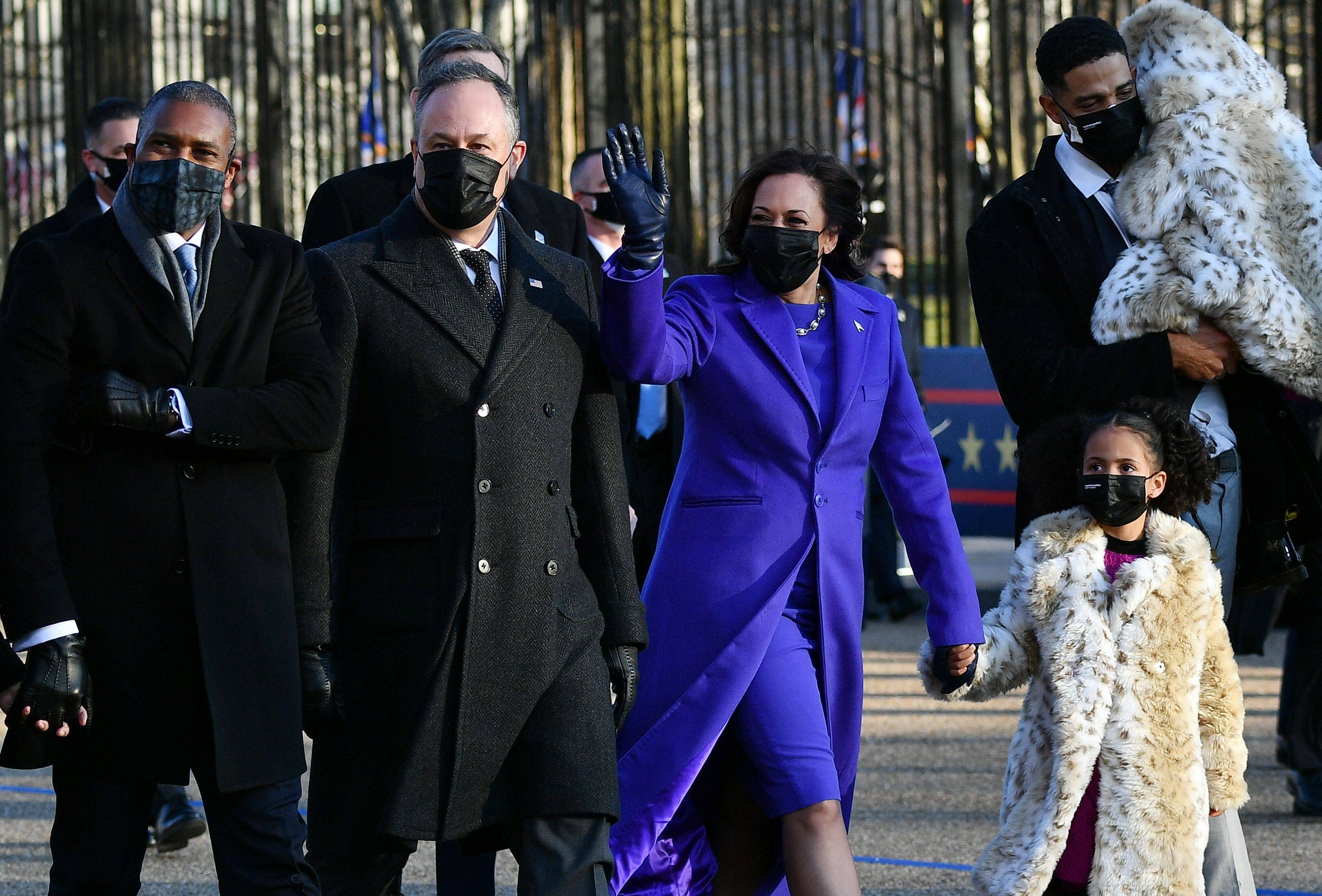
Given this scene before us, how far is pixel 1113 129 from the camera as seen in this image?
4.31 metres

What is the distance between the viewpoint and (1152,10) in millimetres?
4473

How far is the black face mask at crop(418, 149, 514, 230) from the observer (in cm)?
362

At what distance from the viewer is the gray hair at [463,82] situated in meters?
3.73

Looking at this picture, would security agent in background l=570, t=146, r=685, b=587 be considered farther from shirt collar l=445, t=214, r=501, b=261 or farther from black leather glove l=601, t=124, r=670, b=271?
black leather glove l=601, t=124, r=670, b=271

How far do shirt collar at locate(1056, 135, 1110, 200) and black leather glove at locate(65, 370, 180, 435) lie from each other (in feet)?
7.01

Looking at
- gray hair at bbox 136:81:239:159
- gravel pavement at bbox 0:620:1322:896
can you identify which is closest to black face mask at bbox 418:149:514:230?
gray hair at bbox 136:81:239:159

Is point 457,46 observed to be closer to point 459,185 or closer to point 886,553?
point 459,185

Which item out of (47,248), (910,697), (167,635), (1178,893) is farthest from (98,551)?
(910,697)

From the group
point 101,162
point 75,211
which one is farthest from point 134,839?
point 101,162

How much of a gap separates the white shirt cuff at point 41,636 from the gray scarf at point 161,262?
1.98 feet

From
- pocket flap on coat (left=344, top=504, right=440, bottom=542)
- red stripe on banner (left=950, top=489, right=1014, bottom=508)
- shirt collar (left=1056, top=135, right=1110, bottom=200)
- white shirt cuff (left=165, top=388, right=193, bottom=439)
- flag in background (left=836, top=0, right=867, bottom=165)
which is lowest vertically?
red stripe on banner (left=950, top=489, right=1014, bottom=508)

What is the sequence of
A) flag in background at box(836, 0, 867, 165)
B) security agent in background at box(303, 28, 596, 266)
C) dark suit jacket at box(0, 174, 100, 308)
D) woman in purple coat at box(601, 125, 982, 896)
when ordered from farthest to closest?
flag in background at box(836, 0, 867, 165) < dark suit jacket at box(0, 174, 100, 308) < security agent in background at box(303, 28, 596, 266) < woman in purple coat at box(601, 125, 982, 896)

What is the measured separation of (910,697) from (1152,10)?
4.03m

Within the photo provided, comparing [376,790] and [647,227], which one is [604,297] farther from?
[376,790]
